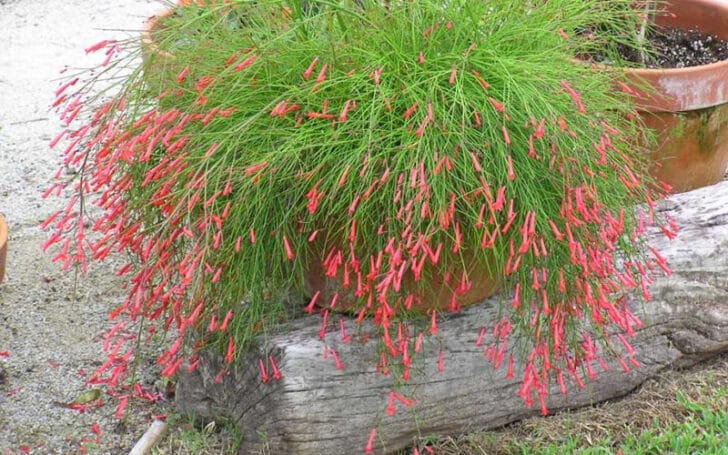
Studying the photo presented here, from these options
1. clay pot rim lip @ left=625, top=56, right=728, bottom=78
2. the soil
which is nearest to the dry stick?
clay pot rim lip @ left=625, top=56, right=728, bottom=78

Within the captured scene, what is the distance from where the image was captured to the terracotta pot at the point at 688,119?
8.92ft

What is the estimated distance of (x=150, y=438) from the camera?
Result: 89.7 inches

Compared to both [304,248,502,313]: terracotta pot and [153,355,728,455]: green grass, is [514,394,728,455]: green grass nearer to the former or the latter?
[153,355,728,455]: green grass

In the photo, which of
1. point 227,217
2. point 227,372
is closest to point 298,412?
point 227,372

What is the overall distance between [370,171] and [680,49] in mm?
1796

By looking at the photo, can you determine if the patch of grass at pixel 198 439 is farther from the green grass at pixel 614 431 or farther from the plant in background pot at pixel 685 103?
the plant in background pot at pixel 685 103

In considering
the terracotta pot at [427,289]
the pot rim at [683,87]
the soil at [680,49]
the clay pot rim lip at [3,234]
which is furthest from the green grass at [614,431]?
the soil at [680,49]

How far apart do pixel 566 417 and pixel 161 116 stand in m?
1.25

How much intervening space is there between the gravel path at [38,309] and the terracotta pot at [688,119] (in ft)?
4.91

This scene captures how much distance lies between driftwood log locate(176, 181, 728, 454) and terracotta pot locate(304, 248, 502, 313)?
6 cm

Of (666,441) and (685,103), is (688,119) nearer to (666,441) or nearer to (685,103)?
(685,103)

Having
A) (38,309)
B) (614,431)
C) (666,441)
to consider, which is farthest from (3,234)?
(666,441)

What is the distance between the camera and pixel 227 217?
1931 millimetres

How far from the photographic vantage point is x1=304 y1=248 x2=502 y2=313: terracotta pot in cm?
199
